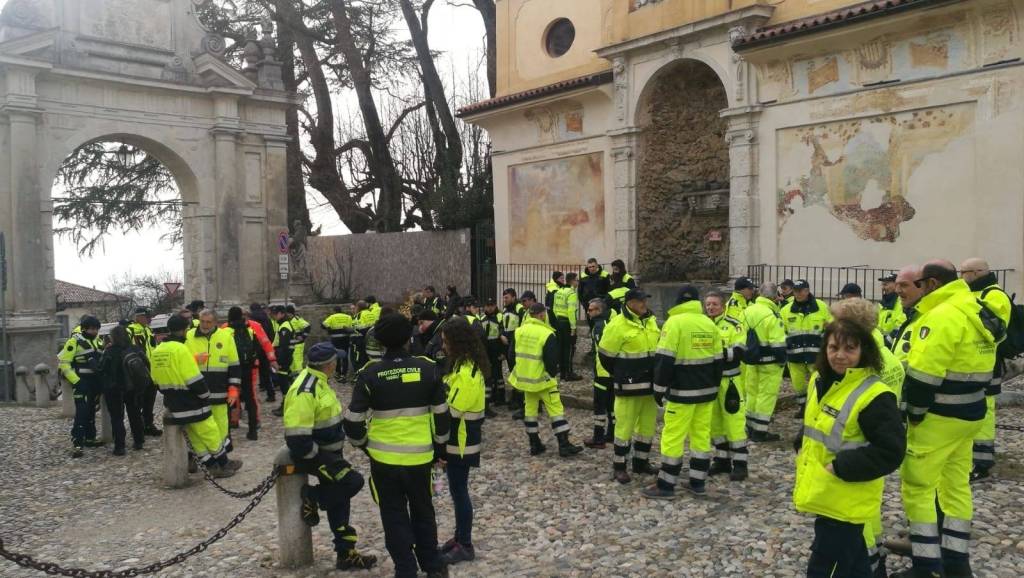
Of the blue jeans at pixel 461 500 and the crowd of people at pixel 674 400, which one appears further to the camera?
the blue jeans at pixel 461 500

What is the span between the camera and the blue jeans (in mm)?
6094

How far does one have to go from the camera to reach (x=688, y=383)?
705cm

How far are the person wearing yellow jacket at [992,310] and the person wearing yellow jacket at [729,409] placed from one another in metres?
2.00

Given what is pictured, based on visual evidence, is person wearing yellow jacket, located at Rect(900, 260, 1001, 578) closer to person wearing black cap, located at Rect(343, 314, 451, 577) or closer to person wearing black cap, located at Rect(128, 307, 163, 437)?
person wearing black cap, located at Rect(343, 314, 451, 577)

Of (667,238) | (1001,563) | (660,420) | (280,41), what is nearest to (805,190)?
(667,238)

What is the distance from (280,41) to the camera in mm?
27047

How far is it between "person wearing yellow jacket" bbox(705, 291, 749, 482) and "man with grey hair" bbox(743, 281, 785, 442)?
3.35ft

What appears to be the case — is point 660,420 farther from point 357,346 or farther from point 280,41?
point 280,41

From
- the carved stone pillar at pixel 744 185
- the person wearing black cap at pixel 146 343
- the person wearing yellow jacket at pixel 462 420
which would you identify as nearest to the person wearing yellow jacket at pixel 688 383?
the person wearing yellow jacket at pixel 462 420

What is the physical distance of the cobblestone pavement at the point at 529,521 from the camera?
5926 mm

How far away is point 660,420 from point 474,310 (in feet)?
11.5

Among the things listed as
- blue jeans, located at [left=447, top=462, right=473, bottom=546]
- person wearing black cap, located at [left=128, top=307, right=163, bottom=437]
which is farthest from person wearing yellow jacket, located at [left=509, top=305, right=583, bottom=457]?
person wearing black cap, located at [left=128, top=307, right=163, bottom=437]

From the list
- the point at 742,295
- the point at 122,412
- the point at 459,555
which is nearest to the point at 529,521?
the point at 459,555

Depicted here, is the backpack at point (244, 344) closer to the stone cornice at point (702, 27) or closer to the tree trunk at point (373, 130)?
the stone cornice at point (702, 27)
